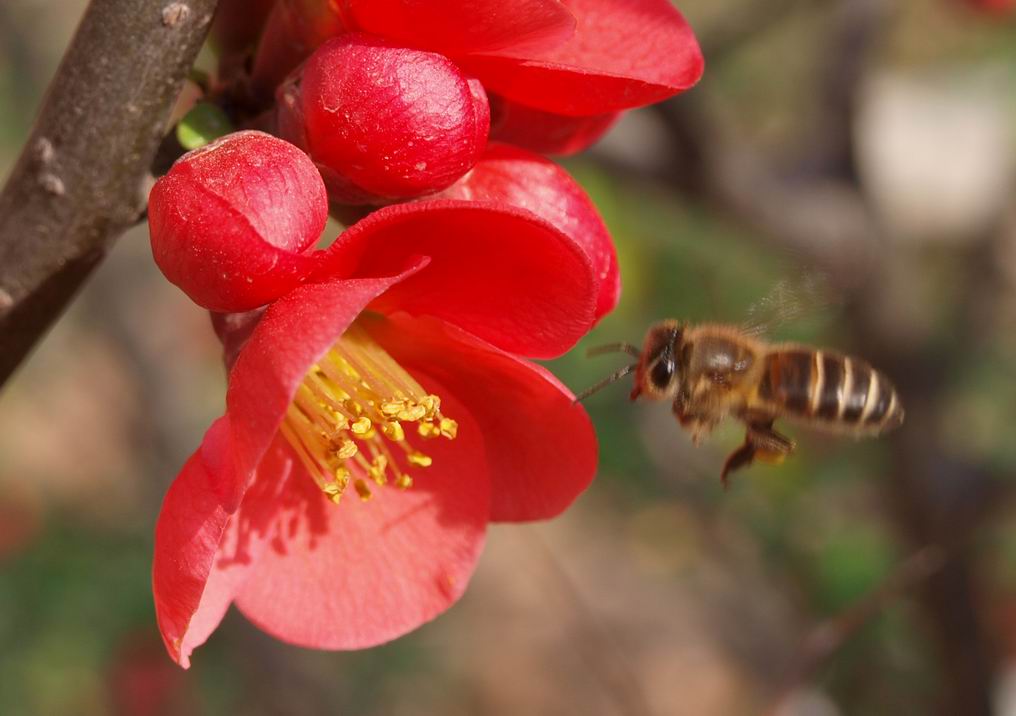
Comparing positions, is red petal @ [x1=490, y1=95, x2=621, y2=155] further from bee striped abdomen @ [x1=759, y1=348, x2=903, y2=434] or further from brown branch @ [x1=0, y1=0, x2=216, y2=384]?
bee striped abdomen @ [x1=759, y1=348, x2=903, y2=434]

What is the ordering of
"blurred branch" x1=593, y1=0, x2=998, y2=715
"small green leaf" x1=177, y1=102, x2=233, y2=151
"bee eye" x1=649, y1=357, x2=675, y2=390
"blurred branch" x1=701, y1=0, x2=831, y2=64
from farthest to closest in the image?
"blurred branch" x1=701, y1=0, x2=831, y2=64
"blurred branch" x1=593, y1=0, x2=998, y2=715
"bee eye" x1=649, y1=357, x2=675, y2=390
"small green leaf" x1=177, y1=102, x2=233, y2=151

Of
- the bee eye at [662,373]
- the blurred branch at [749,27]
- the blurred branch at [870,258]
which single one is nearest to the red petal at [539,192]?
the bee eye at [662,373]

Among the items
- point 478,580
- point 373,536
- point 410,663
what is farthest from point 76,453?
point 373,536

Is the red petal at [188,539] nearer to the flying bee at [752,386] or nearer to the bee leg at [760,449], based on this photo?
the flying bee at [752,386]

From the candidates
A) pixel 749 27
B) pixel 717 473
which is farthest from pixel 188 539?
pixel 717 473

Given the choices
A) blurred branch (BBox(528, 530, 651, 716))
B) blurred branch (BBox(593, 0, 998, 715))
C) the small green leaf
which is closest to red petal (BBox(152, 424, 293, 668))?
the small green leaf
